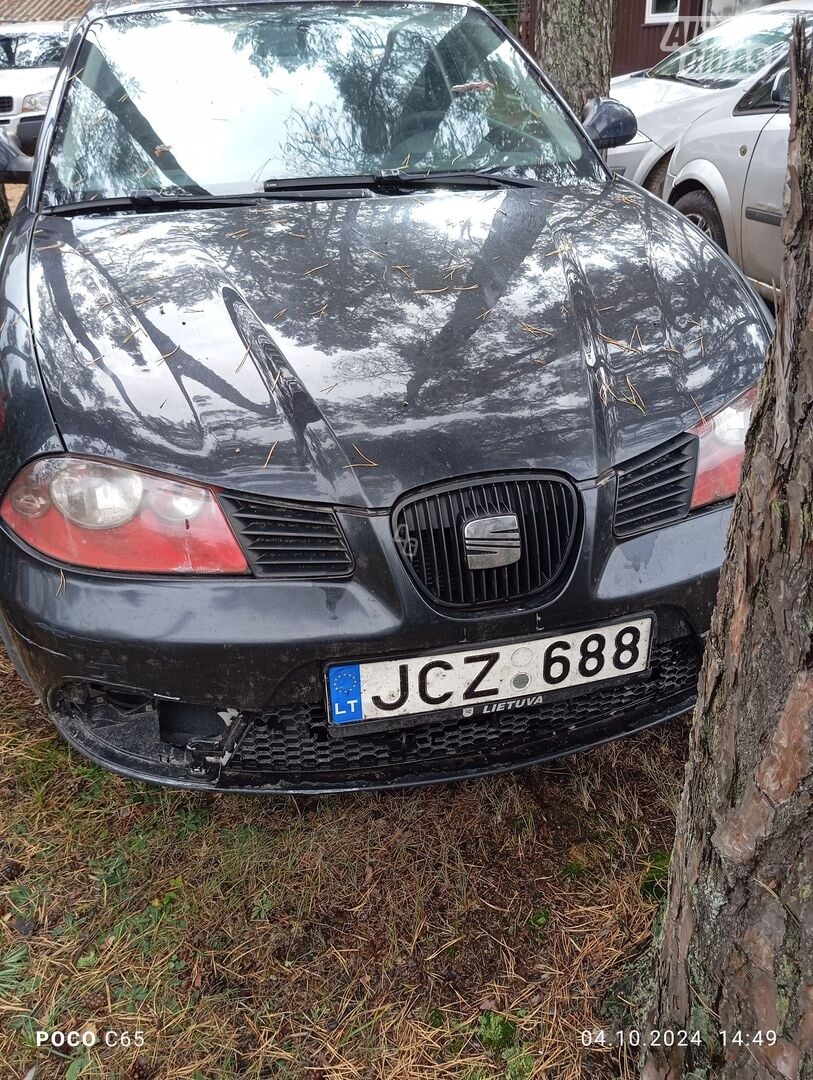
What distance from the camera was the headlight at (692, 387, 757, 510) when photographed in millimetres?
1679

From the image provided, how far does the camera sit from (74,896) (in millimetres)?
1734

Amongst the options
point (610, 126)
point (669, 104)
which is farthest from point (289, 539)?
point (669, 104)

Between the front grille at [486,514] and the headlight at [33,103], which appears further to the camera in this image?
the headlight at [33,103]

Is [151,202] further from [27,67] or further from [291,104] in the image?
[27,67]

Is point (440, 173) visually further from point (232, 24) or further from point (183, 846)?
point (183, 846)

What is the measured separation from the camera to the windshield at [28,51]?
9.93 metres

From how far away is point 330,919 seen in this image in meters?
1.67

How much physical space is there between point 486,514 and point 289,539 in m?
0.34

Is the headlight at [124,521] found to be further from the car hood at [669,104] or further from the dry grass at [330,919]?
the car hood at [669,104]

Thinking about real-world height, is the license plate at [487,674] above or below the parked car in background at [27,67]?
below

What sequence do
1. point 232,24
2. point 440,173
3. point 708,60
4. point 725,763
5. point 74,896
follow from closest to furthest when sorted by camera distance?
1. point 725,763
2. point 74,896
3. point 440,173
4. point 232,24
5. point 708,60

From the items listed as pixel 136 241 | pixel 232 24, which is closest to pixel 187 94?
pixel 232 24

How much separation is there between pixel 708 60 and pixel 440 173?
4.18 metres

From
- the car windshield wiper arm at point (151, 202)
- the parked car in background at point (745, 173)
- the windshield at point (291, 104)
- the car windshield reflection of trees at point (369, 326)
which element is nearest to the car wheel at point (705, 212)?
the parked car in background at point (745, 173)
